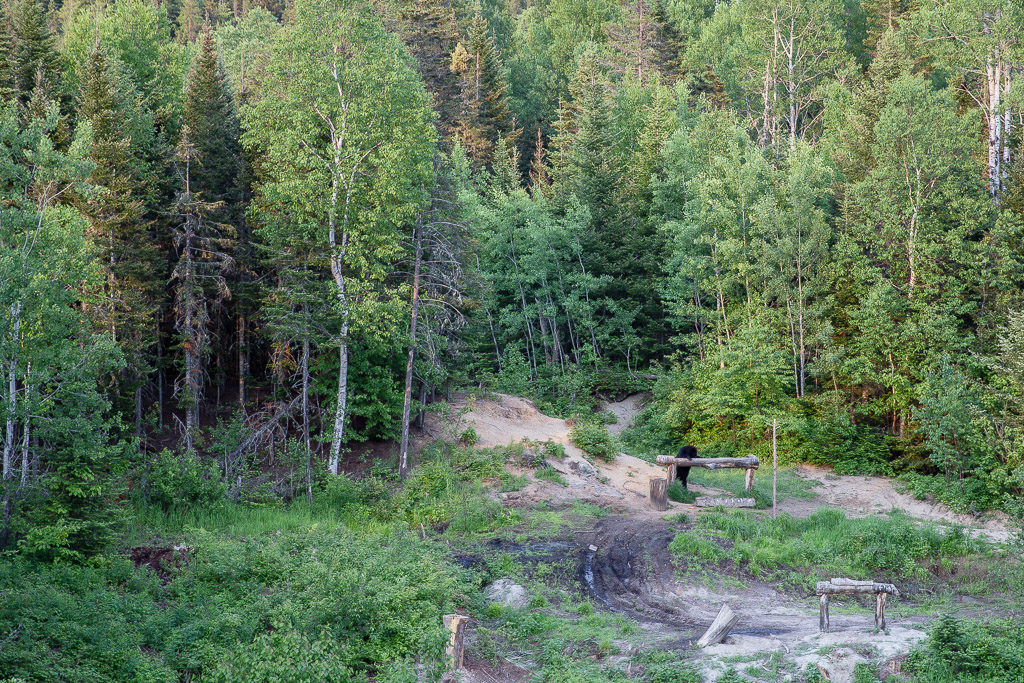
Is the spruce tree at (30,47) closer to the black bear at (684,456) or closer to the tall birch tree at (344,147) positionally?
the tall birch tree at (344,147)

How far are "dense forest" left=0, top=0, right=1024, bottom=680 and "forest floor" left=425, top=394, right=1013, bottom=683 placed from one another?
169 cm

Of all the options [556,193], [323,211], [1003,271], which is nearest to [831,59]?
[556,193]

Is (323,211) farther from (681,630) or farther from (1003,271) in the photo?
(1003,271)

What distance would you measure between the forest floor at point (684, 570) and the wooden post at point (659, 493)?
0.33 m

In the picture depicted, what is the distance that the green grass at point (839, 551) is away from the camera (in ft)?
54.8

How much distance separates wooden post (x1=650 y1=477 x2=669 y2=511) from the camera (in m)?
21.3

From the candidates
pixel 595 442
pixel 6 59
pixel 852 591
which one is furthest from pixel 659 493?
pixel 6 59

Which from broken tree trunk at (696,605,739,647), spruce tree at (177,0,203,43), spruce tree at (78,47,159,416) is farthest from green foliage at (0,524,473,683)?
spruce tree at (177,0,203,43)

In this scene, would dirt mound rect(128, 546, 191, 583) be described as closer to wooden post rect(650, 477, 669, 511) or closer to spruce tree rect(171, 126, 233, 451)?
spruce tree rect(171, 126, 233, 451)

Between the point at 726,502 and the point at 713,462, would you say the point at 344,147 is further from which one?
the point at 726,502

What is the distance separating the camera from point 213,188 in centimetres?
2816

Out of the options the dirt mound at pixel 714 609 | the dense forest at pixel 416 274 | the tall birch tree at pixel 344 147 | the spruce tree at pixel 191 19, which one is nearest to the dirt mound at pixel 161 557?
the dense forest at pixel 416 274

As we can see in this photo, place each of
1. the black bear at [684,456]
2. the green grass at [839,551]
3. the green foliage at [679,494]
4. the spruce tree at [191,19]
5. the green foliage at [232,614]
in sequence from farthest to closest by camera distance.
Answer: the spruce tree at [191,19], the black bear at [684,456], the green foliage at [679,494], the green grass at [839,551], the green foliage at [232,614]

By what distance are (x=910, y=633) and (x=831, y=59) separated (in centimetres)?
3552
